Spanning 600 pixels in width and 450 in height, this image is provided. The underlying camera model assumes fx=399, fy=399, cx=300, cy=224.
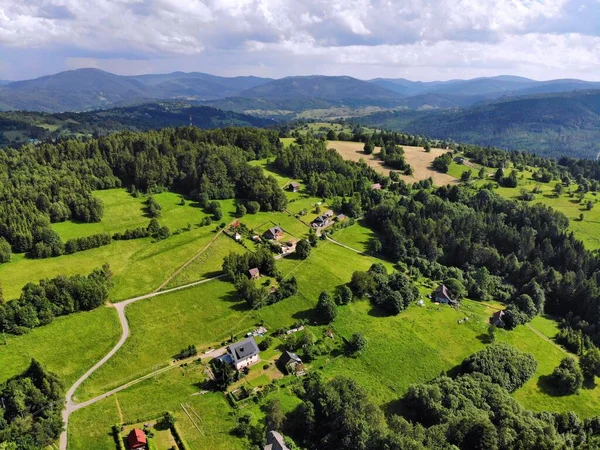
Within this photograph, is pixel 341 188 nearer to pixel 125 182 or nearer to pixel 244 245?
pixel 244 245

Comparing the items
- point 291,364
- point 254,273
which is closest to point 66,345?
point 254,273

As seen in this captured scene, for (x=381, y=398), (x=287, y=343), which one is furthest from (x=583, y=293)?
(x=287, y=343)

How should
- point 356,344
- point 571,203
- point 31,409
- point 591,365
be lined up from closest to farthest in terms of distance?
point 31,409 < point 356,344 < point 591,365 < point 571,203

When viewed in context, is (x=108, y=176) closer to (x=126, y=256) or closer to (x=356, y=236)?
(x=126, y=256)

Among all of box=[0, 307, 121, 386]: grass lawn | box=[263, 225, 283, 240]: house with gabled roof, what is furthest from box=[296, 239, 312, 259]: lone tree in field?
box=[0, 307, 121, 386]: grass lawn

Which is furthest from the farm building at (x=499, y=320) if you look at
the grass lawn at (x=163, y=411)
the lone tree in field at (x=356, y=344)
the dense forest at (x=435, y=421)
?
the grass lawn at (x=163, y=411)

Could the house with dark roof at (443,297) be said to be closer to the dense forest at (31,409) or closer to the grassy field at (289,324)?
the grassy field at (289,324)

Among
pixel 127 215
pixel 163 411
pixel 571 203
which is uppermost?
pixel 127 215

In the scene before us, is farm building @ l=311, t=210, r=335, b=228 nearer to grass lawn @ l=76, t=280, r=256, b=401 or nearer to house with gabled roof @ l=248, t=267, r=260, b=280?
house with gabled roof @ l=248, t=267, r=260, b=280
